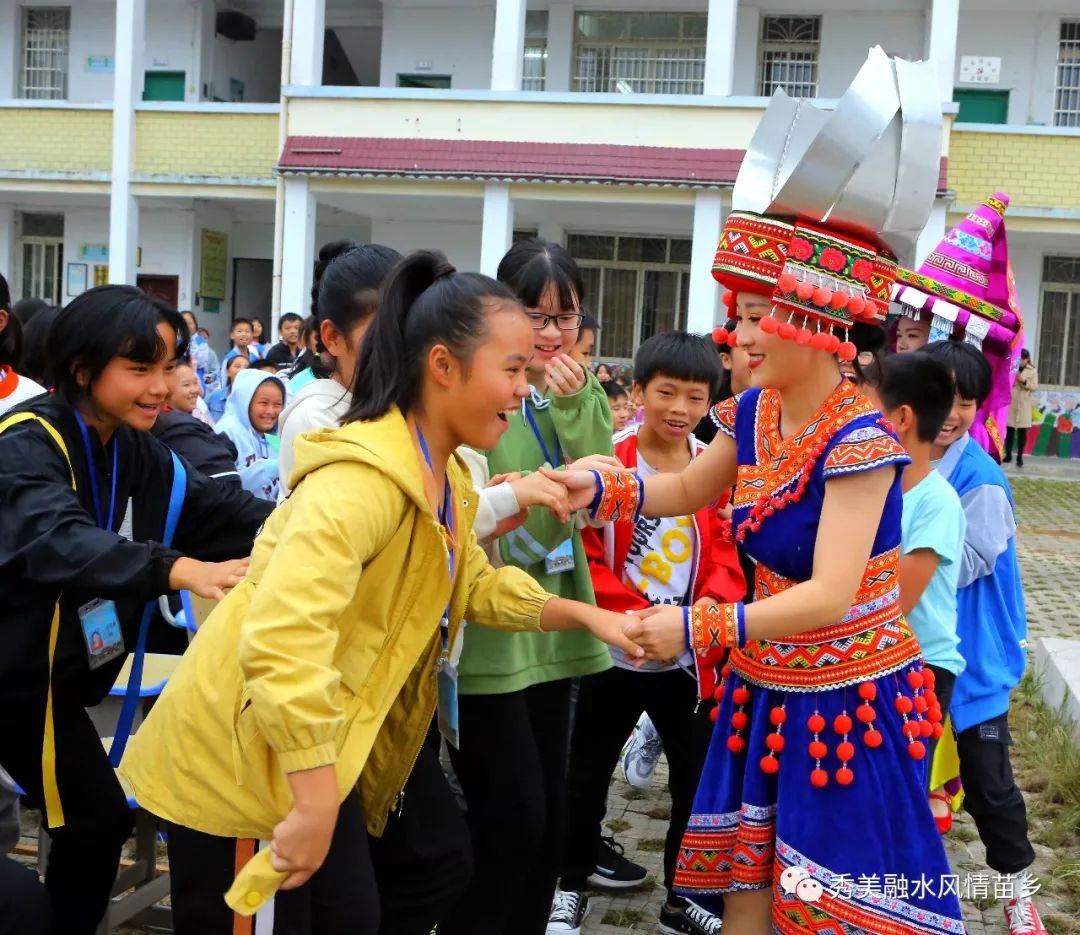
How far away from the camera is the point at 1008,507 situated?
388 cm

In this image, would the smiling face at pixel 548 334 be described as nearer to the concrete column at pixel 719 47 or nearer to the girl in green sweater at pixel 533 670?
the girl in green sweater at pixel 533 670

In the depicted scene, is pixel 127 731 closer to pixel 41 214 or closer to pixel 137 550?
pixel 137 550

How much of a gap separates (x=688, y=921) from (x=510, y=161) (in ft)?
47.0

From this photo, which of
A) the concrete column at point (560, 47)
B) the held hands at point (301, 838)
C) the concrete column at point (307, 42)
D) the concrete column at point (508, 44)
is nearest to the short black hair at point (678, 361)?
the held hands at point (301, 838)

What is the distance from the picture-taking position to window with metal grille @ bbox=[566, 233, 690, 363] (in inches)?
787

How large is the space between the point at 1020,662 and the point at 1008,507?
0.48m

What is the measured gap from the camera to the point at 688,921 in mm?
3727

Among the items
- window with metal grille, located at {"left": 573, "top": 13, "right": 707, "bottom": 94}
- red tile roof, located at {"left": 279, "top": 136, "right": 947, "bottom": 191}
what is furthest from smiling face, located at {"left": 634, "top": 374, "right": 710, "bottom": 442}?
window with metal grille, located at {"left": 573, "top": 13, "right": 707, "bottom": 94}

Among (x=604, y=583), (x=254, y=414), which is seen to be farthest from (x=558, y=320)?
(x=254, y=414)

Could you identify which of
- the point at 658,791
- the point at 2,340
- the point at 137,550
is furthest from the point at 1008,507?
the point at 2,340

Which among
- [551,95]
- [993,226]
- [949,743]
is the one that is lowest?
[949,743]

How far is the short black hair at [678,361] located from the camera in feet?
12.7

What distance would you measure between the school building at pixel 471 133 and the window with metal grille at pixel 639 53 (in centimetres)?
4

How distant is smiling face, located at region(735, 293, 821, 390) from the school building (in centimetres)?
1358
